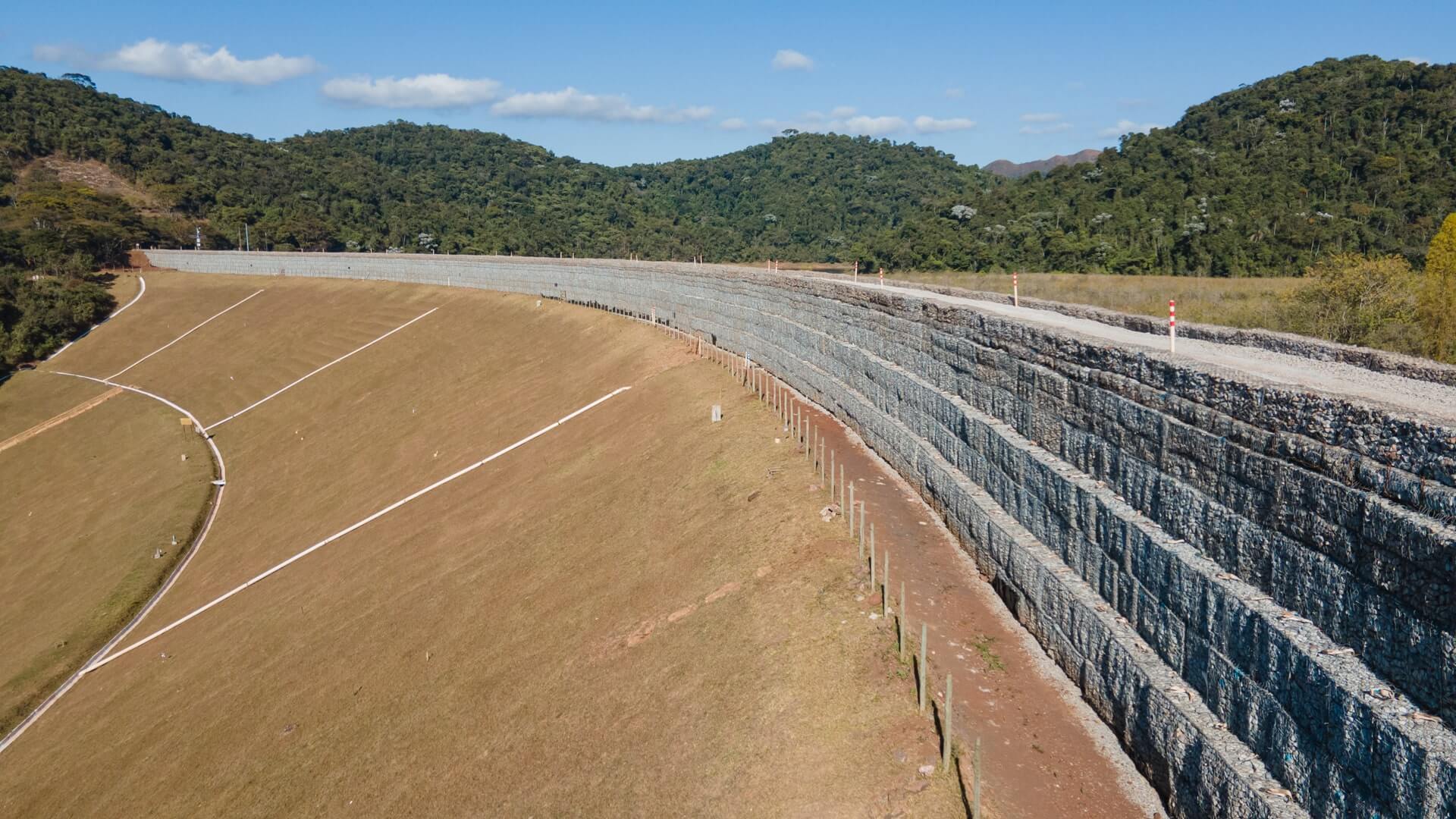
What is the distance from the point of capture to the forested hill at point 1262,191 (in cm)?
4781

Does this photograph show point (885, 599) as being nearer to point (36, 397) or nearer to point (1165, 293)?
point (1165, 293)

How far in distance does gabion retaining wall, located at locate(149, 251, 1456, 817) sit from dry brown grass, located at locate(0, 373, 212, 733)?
22.2 metres

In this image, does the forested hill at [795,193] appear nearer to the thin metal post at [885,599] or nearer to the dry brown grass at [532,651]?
the dry brown grass at [532,651]

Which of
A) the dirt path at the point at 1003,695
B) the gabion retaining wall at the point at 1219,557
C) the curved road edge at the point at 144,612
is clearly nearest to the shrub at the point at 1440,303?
the gabion retaining wall at the point at 1219,557

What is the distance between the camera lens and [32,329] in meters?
62.0

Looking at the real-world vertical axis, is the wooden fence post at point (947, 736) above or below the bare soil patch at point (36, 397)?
above

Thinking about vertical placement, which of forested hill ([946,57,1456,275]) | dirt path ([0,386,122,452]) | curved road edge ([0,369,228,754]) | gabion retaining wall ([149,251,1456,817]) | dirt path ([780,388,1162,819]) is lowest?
curved road edge ([0,369,228,754])

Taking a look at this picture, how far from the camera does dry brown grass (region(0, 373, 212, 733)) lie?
78.0ft

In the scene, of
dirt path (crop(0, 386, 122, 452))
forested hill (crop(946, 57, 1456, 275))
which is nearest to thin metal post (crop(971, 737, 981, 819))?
forested hill (crop(946, 57, 1456, 275))

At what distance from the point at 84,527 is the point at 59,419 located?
66.7ft

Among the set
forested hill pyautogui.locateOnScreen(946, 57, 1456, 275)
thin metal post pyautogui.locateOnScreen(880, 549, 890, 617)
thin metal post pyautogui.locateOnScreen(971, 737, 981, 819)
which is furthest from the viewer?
forested hill pyautogui.locateOnScreen(946, 57, 1456, 275)

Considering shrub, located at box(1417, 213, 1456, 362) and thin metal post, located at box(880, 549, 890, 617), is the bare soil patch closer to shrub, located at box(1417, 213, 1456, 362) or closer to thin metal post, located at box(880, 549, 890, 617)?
thin metal post, located at box(880, 549, 890, 617)

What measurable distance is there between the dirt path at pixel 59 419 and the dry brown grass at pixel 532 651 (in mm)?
23709

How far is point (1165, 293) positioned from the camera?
36.9m
